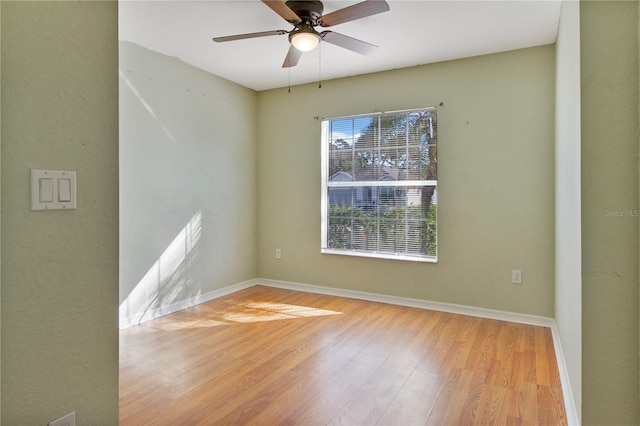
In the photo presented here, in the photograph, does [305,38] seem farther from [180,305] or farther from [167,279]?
[180,305]

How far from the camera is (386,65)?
3.75 meters

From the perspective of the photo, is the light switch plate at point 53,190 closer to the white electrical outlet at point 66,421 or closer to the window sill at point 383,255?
the white electrical outlet at point 66,421

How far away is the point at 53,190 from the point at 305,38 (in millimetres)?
1926

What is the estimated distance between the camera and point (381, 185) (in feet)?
13.1

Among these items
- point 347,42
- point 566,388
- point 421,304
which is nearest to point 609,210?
point 566,388

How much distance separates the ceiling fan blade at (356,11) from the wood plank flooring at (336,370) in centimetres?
219

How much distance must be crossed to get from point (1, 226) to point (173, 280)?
274cm

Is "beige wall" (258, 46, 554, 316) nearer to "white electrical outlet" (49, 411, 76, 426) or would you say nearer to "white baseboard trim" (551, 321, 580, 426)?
"white baseboard trim" (551, 321, 580, 426)

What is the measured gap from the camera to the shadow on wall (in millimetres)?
3268

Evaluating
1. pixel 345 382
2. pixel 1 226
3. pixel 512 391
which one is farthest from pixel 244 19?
pixel 512 391

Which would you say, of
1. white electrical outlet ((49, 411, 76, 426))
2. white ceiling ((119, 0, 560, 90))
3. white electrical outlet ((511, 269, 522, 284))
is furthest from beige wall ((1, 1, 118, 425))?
white electrical outlet ((511, 269, 522, 284))

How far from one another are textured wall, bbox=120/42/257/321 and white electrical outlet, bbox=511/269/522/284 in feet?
A: 9.44

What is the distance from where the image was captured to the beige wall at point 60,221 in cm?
103

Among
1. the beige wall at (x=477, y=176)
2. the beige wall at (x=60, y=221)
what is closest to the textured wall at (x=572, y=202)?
the beige wall at (x=477, y=176)
